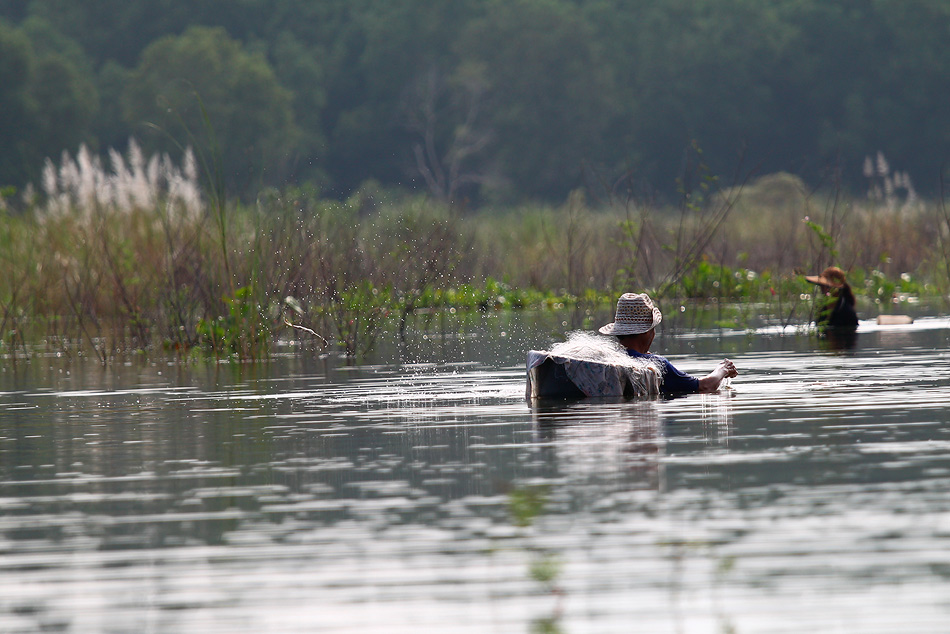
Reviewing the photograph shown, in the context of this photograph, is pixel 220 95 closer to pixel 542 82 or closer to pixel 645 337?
pixel 542 82

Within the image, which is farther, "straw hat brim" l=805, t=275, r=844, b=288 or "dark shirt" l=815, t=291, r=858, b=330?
"dark shirt" l=815, t=291, r=858, b=330

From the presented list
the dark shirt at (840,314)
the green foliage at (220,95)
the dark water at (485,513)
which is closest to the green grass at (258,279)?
the dark shirt at (840,314)

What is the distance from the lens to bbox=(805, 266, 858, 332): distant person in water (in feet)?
55.3

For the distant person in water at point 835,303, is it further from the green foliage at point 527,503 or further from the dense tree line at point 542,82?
the dense tree line at point 542,82

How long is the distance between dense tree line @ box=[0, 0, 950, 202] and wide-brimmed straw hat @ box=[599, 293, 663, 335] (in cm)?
4739

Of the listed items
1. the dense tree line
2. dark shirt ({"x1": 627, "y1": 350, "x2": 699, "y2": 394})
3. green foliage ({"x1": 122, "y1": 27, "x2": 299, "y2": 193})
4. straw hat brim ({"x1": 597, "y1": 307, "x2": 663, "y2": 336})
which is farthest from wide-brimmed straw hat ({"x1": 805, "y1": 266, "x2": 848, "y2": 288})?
the dense tree line

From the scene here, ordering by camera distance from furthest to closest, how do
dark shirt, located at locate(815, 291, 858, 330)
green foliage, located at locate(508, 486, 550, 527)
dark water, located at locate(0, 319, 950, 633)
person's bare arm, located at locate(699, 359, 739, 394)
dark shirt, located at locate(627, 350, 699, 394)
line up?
dark shirt, located at locate(815, 291, 858, 330) < dark shirt, located at locate(627, 350, 699, 394) < person's bare arm, located at locate(699, 359, 739, 394) < green foliage, located at locate(508, 486, 550, 527) < dark water, located at locate(0, 319, 950, 633)

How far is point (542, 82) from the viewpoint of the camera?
6272cm

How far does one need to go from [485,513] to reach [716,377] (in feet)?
13.9

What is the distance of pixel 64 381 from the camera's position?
45.5 feet

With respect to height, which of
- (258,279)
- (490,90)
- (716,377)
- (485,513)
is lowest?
(485,513)

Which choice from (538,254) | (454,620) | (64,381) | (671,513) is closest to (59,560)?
(454,620)

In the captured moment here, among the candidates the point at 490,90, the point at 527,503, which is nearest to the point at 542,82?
the point at 490,90

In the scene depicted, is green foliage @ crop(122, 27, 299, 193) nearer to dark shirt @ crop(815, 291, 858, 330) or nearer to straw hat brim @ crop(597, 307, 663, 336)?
dark shirt @ crop(815, 291, 858, 330)
